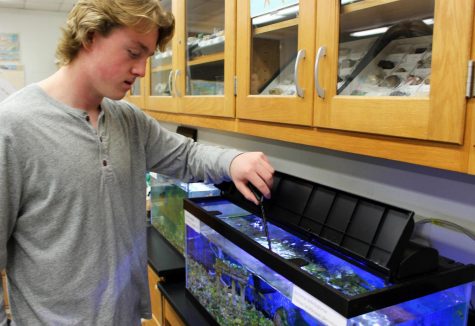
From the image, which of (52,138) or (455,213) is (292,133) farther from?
(52,138)

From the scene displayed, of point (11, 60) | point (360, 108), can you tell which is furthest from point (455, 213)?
point (11, 60)

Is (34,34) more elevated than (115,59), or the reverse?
(34,34)

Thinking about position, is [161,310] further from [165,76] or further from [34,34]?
[34,34]

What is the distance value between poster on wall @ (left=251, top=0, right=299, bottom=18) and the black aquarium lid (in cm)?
45

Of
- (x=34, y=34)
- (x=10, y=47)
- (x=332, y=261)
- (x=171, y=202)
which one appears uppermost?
(x=34, y=34)

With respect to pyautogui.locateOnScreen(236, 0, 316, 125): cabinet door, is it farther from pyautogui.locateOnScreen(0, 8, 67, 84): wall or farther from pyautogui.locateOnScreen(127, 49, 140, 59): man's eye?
pyautogui.locateOnScreen(0, 8, 67, 84): wall

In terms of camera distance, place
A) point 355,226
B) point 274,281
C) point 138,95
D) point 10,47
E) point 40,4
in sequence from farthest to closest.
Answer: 1. point 10,47
2. point 40,4
3. point 138,95
4. point 274,281
5. point 355,226

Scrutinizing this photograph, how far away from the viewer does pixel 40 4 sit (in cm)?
422

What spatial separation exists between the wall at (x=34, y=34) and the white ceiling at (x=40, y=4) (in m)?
0.08

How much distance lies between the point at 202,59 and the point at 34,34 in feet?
12.0

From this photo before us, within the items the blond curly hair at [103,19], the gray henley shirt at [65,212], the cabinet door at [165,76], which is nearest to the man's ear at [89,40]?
the blond curly hair at [103,19]

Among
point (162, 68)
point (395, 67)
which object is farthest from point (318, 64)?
point (162, 68)

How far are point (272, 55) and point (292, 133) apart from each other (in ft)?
0.88

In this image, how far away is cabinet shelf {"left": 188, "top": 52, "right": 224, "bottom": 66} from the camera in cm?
145
